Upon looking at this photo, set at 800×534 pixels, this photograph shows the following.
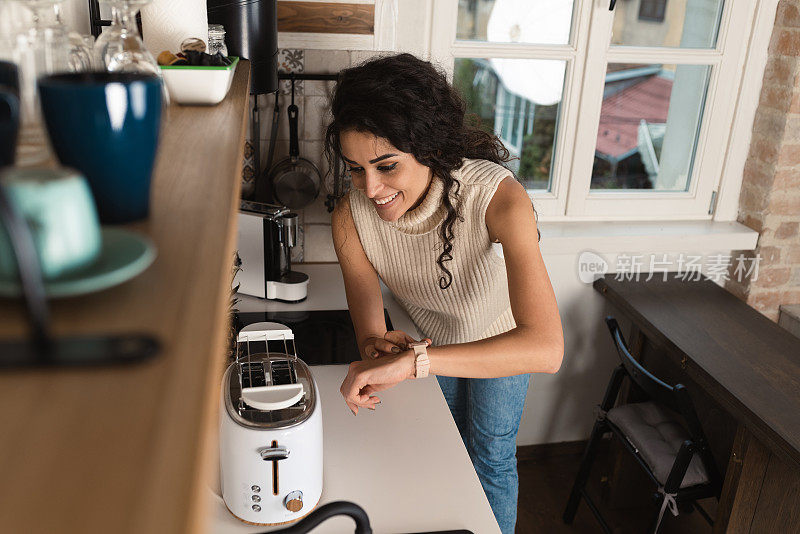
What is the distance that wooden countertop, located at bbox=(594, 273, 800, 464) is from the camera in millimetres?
1908

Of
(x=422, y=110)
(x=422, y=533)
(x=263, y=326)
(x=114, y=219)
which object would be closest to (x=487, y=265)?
(x=422, y=110)

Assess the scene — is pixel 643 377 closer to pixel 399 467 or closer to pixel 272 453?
pixel 399 467

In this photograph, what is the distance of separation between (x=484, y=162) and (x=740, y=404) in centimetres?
100

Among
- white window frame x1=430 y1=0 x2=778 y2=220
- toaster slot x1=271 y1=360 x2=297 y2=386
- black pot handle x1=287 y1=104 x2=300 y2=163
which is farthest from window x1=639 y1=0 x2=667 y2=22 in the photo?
toaster slot x1=271 y1=360 x2=297 y2=386

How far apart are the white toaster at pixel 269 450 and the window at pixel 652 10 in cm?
198

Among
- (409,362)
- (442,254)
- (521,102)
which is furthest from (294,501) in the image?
(521,102)

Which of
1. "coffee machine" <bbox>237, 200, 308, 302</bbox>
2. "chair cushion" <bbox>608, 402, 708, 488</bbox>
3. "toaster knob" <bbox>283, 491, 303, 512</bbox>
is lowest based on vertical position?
"chair cushion" <bbox>608, 402, 708, 488</bbox>

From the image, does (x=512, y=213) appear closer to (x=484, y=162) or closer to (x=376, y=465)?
(x=484, y=162)

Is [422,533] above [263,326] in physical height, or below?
below

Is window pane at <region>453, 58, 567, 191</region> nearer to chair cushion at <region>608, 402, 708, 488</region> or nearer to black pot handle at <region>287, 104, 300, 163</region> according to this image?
black pot handle at <region>287, 104, 300, 163</region>

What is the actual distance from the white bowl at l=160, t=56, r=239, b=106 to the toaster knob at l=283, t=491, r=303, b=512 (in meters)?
0.72

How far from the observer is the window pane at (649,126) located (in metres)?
2.69

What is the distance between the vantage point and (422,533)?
4.17 feet

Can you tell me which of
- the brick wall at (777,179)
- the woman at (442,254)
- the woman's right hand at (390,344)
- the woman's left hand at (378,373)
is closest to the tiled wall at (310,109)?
the woman at (442,254)
